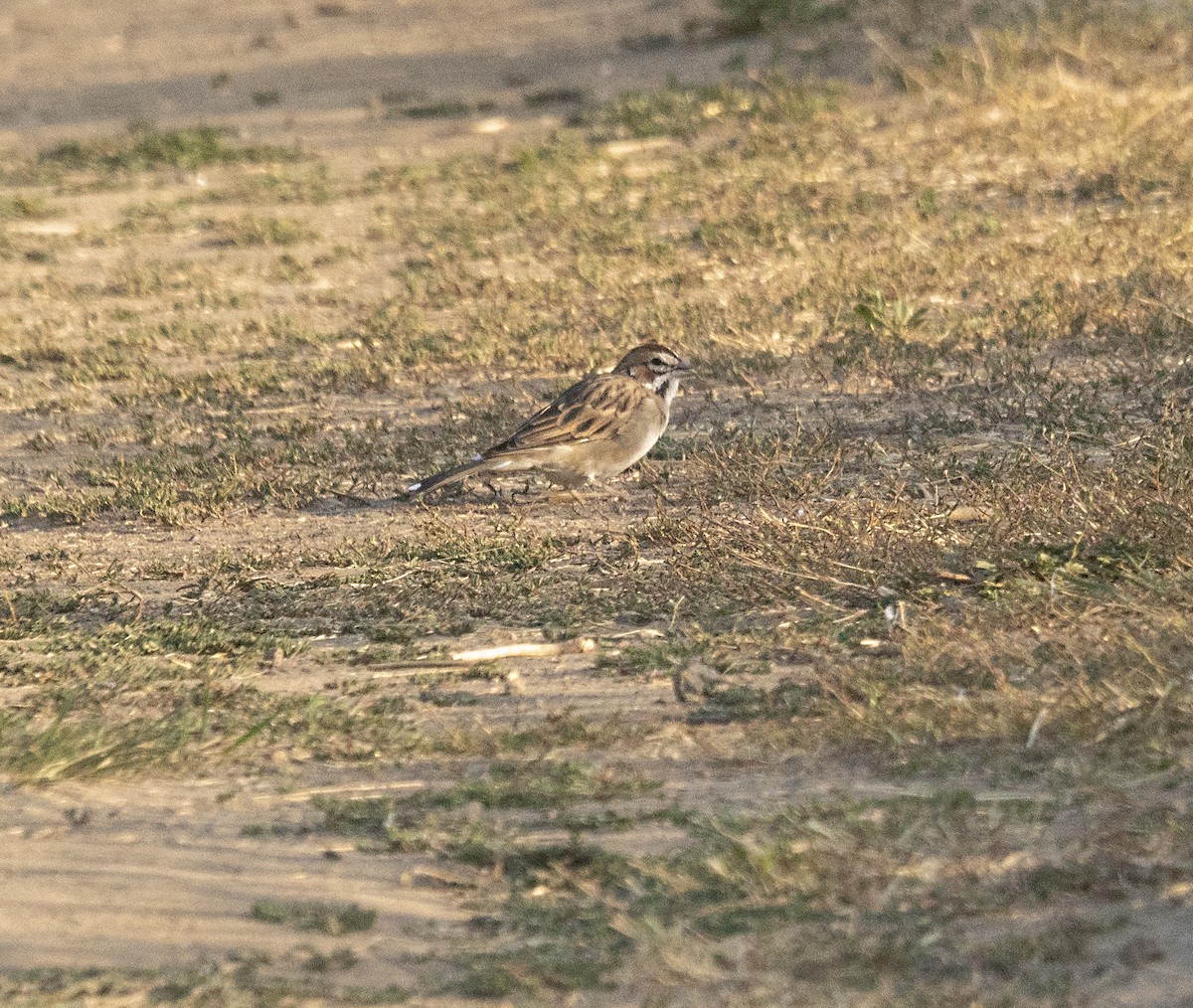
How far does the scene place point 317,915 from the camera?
436 cm

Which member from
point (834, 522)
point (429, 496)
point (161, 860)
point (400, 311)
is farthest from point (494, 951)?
point (400, 311)

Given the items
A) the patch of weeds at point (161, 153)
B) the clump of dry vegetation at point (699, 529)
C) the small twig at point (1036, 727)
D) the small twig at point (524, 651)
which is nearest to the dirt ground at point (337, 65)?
the patch of weeds at point (161, 153)

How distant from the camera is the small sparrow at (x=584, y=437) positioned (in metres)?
7.58

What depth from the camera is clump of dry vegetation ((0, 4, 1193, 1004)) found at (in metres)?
4.33

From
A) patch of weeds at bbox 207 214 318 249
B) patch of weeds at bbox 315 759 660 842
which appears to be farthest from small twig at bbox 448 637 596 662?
patch of weeds at bbox 207 214 318 249

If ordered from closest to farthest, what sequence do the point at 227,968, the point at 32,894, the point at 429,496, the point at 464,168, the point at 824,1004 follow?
the point at 824,1004 < the point at 227,968 < the point at 32,894 < the point at 429,496 < the point at 464,168

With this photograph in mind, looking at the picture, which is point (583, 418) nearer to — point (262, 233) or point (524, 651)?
point (524, 651)

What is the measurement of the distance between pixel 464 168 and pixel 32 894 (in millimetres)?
10242

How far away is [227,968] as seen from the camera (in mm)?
4164

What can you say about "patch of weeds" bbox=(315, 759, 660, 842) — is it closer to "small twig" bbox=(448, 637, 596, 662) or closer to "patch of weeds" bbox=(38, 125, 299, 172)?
"small twig" bbox=(448, 637, 596, 662)

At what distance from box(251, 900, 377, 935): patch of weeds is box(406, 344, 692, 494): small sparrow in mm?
3300

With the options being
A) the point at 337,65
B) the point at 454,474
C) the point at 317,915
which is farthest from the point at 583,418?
the point at 337,65

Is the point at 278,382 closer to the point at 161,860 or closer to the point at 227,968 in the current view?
the point at 161,860

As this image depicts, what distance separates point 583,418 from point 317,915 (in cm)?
357
